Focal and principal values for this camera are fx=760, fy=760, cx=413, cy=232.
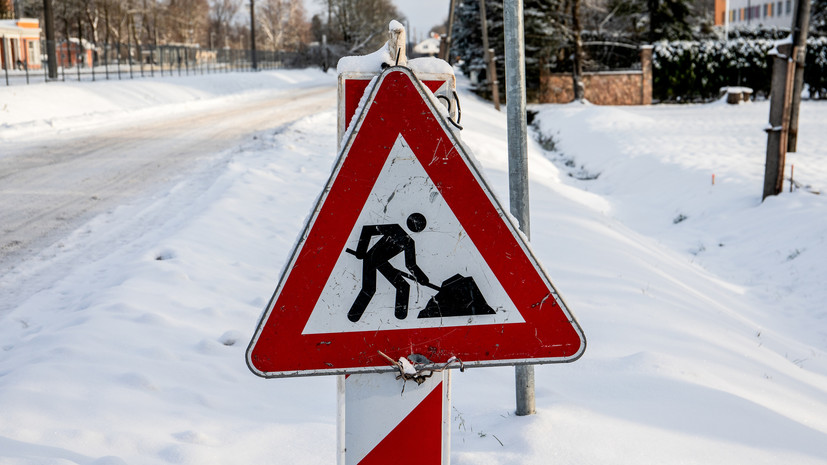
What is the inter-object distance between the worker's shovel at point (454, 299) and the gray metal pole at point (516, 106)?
0.92 m

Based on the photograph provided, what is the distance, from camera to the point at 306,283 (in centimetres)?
179

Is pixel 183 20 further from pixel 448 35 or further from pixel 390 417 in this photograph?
pixel 390 417

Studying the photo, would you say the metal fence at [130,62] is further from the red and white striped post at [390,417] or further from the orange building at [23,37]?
the red and white striped post at [390,417]

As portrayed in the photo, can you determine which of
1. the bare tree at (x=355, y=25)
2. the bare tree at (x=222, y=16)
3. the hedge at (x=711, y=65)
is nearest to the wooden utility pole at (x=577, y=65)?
the hedge at (x=711, y=65)

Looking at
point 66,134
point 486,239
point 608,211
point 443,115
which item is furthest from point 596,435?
point 66,134

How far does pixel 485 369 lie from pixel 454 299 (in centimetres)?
248

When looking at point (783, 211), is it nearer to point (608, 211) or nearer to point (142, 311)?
point (608, 211)

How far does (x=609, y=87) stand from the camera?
32.5 m

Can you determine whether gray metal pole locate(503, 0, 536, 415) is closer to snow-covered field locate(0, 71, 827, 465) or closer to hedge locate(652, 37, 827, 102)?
snow-covered field locate(0, 71, 827, 465)

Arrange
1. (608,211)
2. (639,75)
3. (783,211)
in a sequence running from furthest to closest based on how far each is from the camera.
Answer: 1. (639,75)
2. (608,211)
3. (783,211)

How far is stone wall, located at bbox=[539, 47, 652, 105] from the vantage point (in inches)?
1252

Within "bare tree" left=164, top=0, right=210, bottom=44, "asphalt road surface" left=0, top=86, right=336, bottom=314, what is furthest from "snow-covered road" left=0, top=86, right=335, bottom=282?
"bare tree" left=164, top=0, right=210, bottom=44

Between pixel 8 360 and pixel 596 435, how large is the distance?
287 cm

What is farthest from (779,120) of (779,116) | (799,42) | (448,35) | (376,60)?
(448,35)
